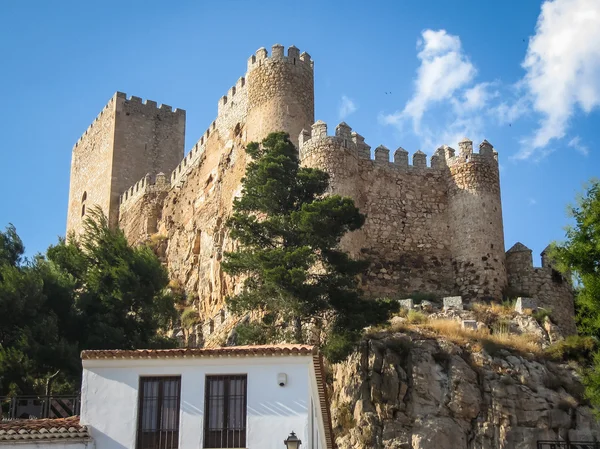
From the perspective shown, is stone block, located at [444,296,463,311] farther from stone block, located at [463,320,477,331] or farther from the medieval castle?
the medieval castle

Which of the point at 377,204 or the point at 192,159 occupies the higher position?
the point at 192,159

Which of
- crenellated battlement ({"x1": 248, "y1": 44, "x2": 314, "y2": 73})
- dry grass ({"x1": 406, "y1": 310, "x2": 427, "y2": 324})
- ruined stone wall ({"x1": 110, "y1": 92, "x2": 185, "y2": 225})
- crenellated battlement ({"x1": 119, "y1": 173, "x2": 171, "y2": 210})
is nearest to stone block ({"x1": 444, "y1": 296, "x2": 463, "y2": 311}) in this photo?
dry grass ({"x1": 406, "y1": 310, "x2": 427, "y2": 324})

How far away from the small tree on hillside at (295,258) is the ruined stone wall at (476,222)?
641 centimetres

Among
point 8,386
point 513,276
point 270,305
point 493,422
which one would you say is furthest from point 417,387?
point 8,386

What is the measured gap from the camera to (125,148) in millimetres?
63312

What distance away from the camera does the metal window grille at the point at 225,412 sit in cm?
2150

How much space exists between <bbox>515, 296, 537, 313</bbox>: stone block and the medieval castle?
5.80ft

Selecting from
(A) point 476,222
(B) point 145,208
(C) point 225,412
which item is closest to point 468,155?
(A) point 476,222

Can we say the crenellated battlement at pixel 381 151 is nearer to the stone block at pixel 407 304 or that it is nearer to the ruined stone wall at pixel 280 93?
the ruined stone wall at pixel 280 93

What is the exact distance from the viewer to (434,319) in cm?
3738

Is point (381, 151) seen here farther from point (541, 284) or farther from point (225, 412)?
point (225, 412)

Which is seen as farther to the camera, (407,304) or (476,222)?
(476,222)

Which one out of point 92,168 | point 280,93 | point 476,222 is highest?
point 92,168

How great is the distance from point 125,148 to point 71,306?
27.9 metres
